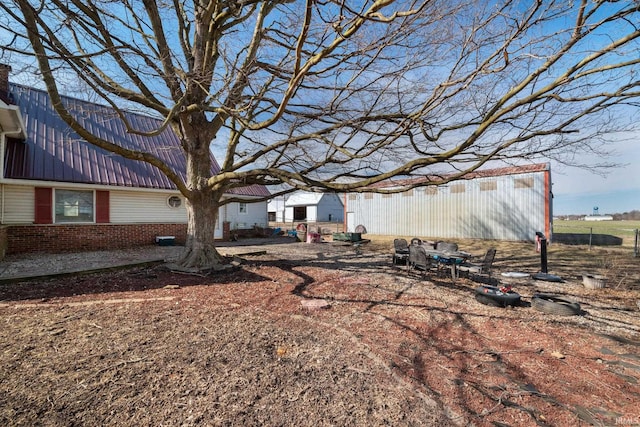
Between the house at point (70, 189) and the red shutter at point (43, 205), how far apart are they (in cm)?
3

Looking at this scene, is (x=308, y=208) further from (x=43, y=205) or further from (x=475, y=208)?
(x=43, y=205)

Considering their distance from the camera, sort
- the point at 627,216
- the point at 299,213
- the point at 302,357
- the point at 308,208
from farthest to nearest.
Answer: the point at 627,216, the point at 299,213, the point at 308,208, the point at 302,357

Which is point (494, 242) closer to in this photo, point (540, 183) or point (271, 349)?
point (540, 183)

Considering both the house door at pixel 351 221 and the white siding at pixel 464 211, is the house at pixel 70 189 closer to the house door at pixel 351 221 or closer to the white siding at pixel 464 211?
the house door at pixel 351 221

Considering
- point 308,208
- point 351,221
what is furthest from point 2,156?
point 308,208

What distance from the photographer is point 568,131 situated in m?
5.46

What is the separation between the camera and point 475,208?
18.7 metres

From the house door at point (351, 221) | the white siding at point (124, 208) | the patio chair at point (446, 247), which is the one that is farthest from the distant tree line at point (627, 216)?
the white siding at point (124, 208)

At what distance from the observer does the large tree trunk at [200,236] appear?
7.63 meters

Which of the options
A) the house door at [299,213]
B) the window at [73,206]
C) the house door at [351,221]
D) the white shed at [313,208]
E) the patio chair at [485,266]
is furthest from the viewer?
the house door at [299,213]

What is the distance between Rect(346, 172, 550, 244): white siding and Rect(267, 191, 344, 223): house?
56.2 ft

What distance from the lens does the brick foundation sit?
32.0 ft

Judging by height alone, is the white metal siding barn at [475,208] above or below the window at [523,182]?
below

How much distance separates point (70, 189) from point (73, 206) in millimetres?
643
